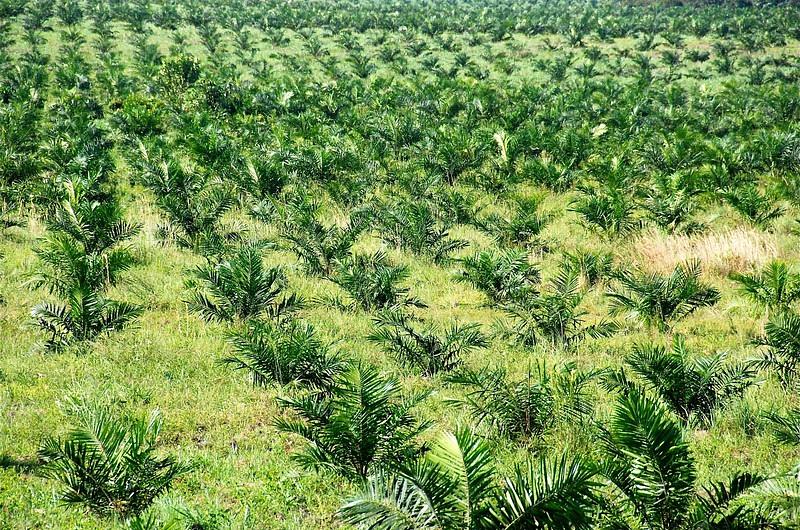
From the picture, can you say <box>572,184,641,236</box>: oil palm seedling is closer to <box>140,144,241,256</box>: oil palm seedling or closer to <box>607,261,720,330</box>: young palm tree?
<box>607,261,720,330</box>: young palm tree

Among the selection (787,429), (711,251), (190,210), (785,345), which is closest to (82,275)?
(190,210)

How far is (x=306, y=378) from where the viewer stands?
5219mm

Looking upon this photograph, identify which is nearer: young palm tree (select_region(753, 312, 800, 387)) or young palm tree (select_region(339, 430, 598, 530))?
young palm tree (select_region(339, 430, 598, 530))

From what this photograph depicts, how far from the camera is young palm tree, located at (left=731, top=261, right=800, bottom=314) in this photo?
22.7 ft

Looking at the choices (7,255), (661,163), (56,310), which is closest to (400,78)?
(661,163)

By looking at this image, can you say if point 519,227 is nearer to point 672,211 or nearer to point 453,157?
point 672,211

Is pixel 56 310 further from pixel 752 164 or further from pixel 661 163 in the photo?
pixel 752 164

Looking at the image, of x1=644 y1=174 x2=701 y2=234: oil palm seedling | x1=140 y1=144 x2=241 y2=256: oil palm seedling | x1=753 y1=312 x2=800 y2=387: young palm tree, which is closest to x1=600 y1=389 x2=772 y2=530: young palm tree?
x1=753 y1=312 x2=800 y2=387: young palm tree

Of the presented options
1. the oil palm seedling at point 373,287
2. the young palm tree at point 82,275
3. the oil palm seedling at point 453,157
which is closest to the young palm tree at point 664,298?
the oil palm seedling at point 373,287

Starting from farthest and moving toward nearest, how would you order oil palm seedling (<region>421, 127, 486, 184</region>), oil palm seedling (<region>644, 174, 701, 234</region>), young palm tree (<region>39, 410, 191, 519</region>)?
oil palm seedling (<region>421, 127, 486, 184</region>) → oil palm seedling (<region>644, 174, 701, 234</region>) → young palm tree (<region>39, 410, 191, 519</region>)

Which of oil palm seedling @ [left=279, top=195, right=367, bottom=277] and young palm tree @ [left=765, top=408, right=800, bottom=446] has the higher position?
young palm tree @ [left=765, top=408, right=800, bottom=446]

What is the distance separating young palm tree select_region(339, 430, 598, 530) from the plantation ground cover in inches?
21.4

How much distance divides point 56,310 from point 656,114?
61.8 feet

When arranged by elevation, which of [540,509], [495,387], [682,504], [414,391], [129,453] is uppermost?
[540,509]
